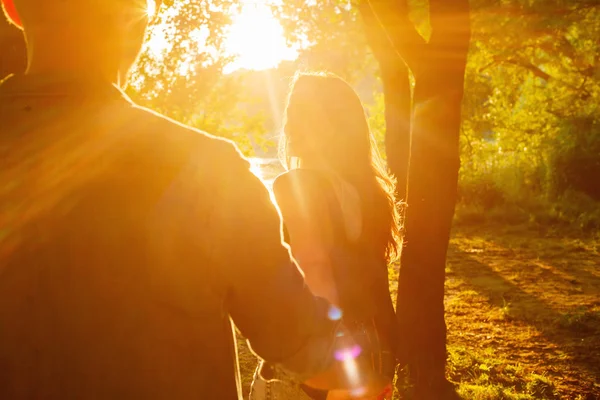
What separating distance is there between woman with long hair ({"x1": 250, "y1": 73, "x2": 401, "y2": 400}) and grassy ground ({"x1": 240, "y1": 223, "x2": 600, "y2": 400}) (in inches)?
149

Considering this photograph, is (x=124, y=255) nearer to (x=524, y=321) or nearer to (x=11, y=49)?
(x=11, y=49)

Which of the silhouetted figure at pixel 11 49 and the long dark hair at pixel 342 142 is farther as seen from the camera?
the silhouetted figure at pixel 11 49

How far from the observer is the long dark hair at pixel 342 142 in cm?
286

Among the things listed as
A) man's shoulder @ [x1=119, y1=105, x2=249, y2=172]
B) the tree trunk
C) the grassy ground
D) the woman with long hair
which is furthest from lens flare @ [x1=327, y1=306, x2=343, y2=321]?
the grassy ground

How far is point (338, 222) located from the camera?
2.64m

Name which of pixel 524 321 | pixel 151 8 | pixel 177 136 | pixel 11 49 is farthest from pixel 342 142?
pixel 524 321

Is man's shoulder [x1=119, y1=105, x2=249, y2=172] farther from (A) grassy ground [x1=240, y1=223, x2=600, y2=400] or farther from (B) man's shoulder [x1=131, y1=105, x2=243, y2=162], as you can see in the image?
(A) grassy ground [x1=240, y1=223, x2=600, y2=400]

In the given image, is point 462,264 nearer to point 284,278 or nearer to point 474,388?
point 474,388

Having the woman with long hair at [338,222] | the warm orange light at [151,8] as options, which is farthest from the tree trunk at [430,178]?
the warm orange light at [151,8]

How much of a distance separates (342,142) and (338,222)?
487 millimetres

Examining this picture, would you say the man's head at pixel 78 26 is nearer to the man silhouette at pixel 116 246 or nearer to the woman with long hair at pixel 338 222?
the man silhouette at pixel 116 246

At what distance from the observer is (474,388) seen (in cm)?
604

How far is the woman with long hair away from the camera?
102 inches

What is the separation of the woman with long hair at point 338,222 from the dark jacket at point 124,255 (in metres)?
1.16
